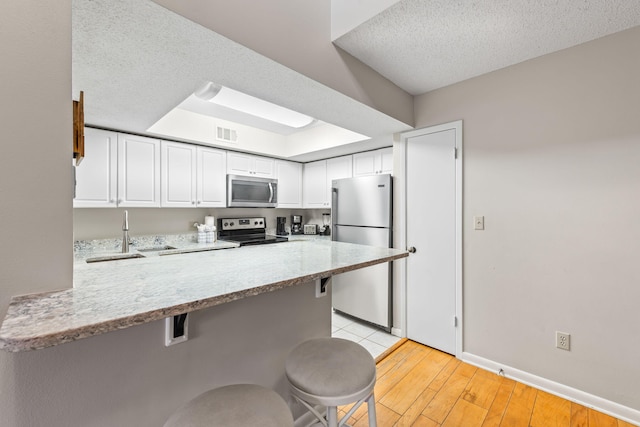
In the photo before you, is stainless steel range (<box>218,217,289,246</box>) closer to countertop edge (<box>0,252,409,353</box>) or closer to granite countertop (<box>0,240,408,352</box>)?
granite countertop (<box>0,240,408,352</box>)

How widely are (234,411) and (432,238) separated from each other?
2.19m

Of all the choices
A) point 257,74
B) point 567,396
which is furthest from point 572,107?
point 257,74

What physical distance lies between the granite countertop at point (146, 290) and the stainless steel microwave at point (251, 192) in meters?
2.26

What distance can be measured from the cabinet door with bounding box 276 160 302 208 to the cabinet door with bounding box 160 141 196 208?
Answer: 1275 mm

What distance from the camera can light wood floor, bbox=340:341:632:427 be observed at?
1.69 metres

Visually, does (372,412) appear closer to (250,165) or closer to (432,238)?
(432,238)

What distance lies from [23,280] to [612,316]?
292 cm

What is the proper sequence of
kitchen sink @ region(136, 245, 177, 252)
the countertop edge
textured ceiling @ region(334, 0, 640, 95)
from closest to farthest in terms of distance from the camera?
the countertop edge < textured ceiling @ region(334, 0, 640, 95) < kitchen sink @ region(136, 245, 177, 252)

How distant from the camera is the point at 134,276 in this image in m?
0.97

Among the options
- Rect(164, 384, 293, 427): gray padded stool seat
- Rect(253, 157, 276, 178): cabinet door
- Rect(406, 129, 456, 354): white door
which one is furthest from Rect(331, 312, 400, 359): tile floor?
Rect(253, 157, 276, 178): cabinet door

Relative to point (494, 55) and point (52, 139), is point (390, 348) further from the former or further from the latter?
point (52, 139)

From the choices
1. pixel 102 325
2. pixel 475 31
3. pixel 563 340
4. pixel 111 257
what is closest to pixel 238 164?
pixel 111 257

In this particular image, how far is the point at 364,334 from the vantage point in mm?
2932

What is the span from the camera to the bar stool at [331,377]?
1039mm
